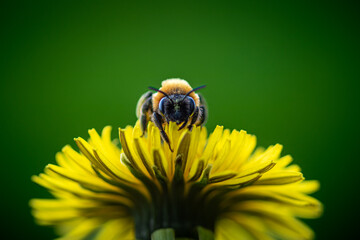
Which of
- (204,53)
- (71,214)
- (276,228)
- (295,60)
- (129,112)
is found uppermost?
(204,53)

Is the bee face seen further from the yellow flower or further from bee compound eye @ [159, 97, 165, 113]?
the yellow flower

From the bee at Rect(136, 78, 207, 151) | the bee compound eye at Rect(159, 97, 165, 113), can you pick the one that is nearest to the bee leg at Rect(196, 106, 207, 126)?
the bee at Rect(136, 78, 207, 151)

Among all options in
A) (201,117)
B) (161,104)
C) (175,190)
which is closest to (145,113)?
(161,104)

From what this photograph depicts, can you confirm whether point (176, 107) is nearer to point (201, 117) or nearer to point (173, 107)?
point (173, 107)

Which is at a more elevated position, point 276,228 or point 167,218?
point 167,218
